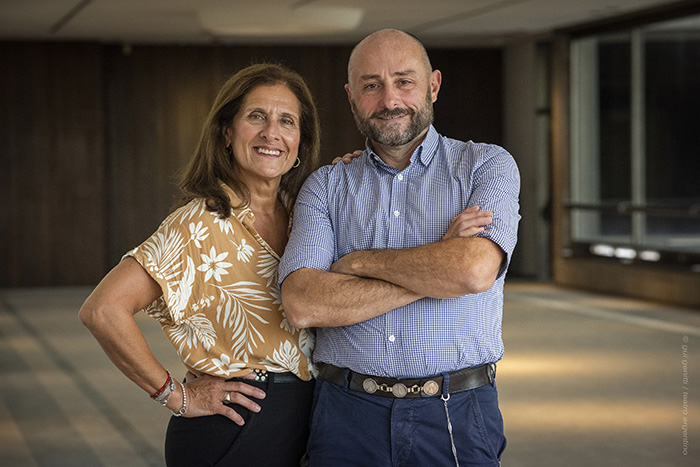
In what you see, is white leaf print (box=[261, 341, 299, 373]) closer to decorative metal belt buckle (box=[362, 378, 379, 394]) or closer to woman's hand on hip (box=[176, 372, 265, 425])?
woman's hand on hip (box=[176, 372, 265, 425])

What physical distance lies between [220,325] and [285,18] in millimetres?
10061

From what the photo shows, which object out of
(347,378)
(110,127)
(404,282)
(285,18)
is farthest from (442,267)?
(110,127)

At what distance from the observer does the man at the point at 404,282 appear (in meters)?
2.59

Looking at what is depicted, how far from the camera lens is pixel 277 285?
2807mm

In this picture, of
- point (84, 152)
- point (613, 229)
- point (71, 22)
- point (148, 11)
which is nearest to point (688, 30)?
point (613, 229)

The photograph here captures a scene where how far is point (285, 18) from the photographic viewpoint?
1231 centimetres

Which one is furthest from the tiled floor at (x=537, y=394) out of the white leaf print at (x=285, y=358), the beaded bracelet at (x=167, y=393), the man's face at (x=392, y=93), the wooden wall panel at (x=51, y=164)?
the wooden wall panel at (x=51, y=164)

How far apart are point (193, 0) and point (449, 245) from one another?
901cm

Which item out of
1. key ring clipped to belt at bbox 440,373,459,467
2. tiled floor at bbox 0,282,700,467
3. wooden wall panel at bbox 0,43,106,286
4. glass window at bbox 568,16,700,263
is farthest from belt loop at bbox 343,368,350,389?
wooden wall panel at bbox 0,43,106,286

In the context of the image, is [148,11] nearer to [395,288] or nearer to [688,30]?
[688,30]

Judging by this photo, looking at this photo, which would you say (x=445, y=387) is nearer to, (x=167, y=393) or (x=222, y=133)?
(x=167, y=393)

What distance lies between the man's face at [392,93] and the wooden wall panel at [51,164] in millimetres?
13028

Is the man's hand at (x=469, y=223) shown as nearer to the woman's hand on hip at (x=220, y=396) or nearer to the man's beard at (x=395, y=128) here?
the man's beard at (x=395, y=128)

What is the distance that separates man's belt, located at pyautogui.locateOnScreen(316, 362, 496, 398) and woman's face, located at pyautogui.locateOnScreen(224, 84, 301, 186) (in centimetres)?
68
